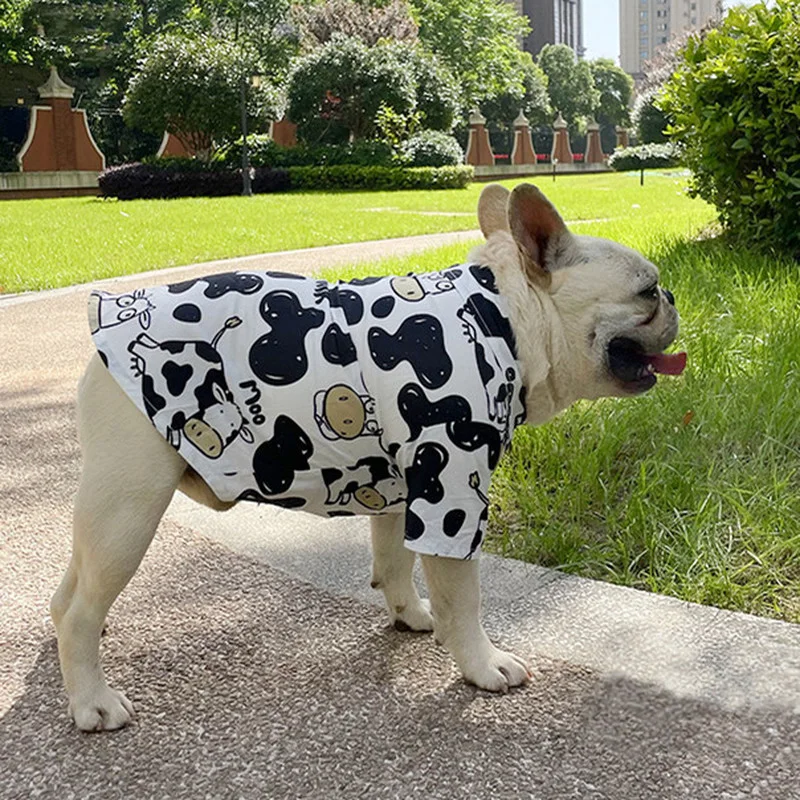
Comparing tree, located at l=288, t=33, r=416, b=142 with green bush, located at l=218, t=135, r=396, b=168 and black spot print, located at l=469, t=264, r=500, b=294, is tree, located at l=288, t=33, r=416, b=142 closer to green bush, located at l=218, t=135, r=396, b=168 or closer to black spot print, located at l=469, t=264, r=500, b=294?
green bush, located at l=218, t=135, r=396, b=168

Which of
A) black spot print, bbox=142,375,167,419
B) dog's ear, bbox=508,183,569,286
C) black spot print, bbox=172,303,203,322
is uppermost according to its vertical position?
dog's ear, bbox=508,183,569,286

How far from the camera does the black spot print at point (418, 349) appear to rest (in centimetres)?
238

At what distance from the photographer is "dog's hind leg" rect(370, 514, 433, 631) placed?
9.53ft

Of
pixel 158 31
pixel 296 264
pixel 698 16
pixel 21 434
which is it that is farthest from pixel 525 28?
pixel 698 16

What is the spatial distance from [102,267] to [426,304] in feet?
30.0

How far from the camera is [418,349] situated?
2.40 meters

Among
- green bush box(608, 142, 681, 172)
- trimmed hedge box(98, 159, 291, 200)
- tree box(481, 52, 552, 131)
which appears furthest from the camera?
tree box(481, 52, 552, 131)

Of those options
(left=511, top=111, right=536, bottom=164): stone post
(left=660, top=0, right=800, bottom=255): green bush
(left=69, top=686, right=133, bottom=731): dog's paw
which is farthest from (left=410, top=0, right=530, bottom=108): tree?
(left=69, top=686, right=133, bottom=731): dog's paw

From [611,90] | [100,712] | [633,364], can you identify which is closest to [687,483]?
[633,364]

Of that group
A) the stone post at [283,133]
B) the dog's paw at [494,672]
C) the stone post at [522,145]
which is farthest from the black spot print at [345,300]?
the stone post at [522,145]

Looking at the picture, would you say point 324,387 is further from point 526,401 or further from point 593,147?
point 593,147

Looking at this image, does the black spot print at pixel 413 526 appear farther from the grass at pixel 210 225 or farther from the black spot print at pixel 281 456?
the grass at pixel 210 225

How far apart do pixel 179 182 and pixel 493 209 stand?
87.2ft

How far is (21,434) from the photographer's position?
5.16 metres
